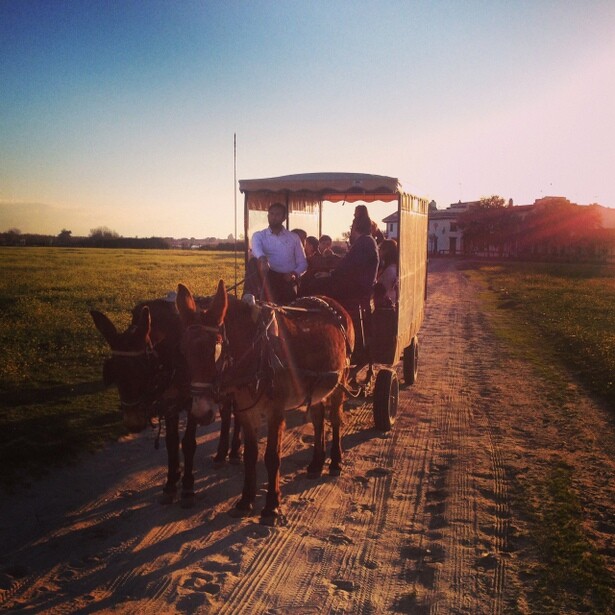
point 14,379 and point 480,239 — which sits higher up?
point 480,239

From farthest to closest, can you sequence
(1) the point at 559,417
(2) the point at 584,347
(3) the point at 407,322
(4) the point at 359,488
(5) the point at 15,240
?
(5) the point at 15,240
(2) the point at 584,347
(3) the point at 407,322
(1) the point at 559,417
(4) the point at 359,488

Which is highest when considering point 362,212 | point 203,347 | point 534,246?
point 534,246

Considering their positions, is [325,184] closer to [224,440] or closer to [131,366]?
[224,440]

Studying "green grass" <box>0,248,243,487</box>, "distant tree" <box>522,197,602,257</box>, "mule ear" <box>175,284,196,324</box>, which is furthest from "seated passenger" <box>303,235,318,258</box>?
"distant tree" <box>522,197,602,257</box>

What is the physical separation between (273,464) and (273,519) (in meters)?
0.53

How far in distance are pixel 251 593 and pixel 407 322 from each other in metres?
6.12

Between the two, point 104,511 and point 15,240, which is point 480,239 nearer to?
point 15,240

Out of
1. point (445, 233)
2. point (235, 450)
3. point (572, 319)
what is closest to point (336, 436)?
point (235, 450)

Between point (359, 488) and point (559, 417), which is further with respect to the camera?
point (559, 417)

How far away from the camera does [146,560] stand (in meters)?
4.86

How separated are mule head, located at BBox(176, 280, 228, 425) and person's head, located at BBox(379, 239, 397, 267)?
4793 mm

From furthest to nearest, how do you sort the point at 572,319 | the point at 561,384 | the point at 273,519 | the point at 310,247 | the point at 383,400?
the point at 572,319 → the point at 561,384 → the point at 310,247 → the point at 383,400 → the point at 273,519

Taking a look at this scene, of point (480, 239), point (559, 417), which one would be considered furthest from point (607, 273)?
point (559, 417)

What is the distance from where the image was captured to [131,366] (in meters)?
5.13
